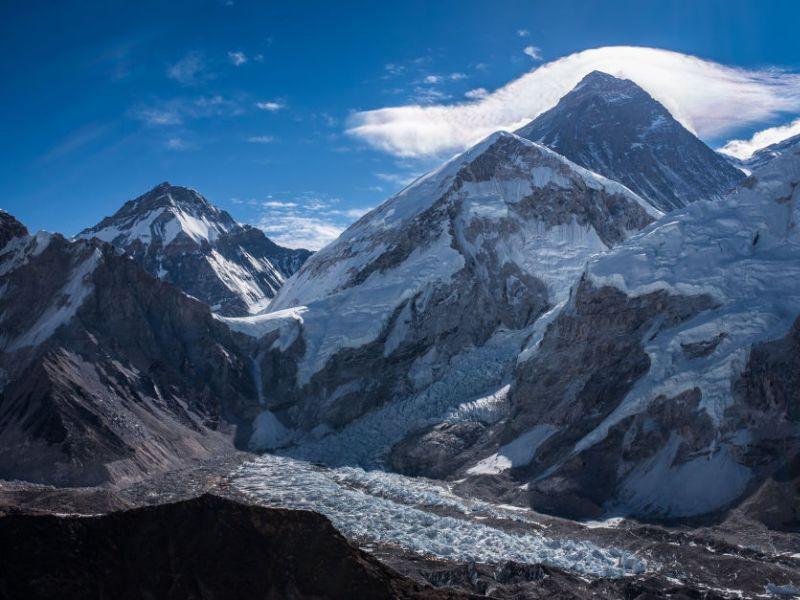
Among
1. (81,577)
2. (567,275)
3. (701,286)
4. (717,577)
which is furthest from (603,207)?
(81,577)

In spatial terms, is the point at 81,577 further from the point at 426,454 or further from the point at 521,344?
the point at 521,344

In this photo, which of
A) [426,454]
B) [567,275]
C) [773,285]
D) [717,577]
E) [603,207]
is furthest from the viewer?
[603,207]

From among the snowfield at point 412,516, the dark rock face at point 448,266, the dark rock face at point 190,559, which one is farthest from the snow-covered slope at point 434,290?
the dark rock face at point 190,559

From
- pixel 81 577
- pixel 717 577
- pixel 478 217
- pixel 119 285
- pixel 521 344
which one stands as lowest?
pixel 717 577

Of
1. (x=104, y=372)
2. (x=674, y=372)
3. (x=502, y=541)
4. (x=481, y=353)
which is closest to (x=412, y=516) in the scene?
(x=502, y=541)

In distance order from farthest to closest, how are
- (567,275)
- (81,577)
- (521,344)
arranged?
(567,275) < (521,344) < (81,577)

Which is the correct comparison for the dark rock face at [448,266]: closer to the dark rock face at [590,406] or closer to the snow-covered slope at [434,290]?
the snow-covered slope at [434,290]

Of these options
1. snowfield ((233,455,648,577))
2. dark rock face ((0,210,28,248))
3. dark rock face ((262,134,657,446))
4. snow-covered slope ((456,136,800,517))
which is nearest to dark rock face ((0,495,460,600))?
snowfield ((233,455,648,577))
